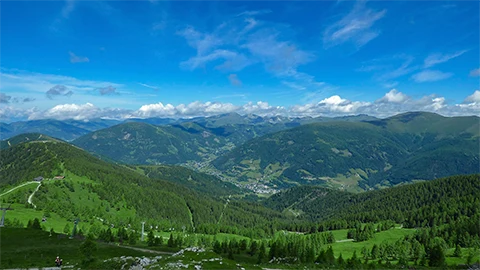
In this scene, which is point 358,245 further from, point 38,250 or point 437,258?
point 38,250

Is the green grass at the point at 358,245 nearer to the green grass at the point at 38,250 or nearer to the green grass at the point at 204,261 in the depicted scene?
the green grass at the point at 38,250

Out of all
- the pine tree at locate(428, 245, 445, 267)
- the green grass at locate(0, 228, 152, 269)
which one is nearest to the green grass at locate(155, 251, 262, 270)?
the green grass at locate(0, 228, 152, 269)

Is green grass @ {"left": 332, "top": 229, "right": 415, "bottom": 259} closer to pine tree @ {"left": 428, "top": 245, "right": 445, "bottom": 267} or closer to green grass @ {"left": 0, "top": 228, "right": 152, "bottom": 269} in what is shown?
pine tree @ {"left": 428, "top": 245, "right": 445, "bottom": 267}

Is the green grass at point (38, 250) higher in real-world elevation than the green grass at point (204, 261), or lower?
lower

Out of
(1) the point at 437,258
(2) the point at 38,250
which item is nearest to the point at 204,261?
(2) the point at 38,250

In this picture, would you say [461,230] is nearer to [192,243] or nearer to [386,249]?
[386,249]

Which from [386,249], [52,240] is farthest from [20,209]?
[386,249]

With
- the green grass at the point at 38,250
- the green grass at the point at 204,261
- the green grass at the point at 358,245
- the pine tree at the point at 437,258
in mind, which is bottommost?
the green grass at the point at 358,245

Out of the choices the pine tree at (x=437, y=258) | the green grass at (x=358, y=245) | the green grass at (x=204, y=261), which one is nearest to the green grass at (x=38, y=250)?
the green grass at (x=204, y=261)

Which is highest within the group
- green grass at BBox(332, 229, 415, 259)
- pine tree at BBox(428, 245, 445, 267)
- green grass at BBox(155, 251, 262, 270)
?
green grass at BBox(155, 251, 262, 270)
